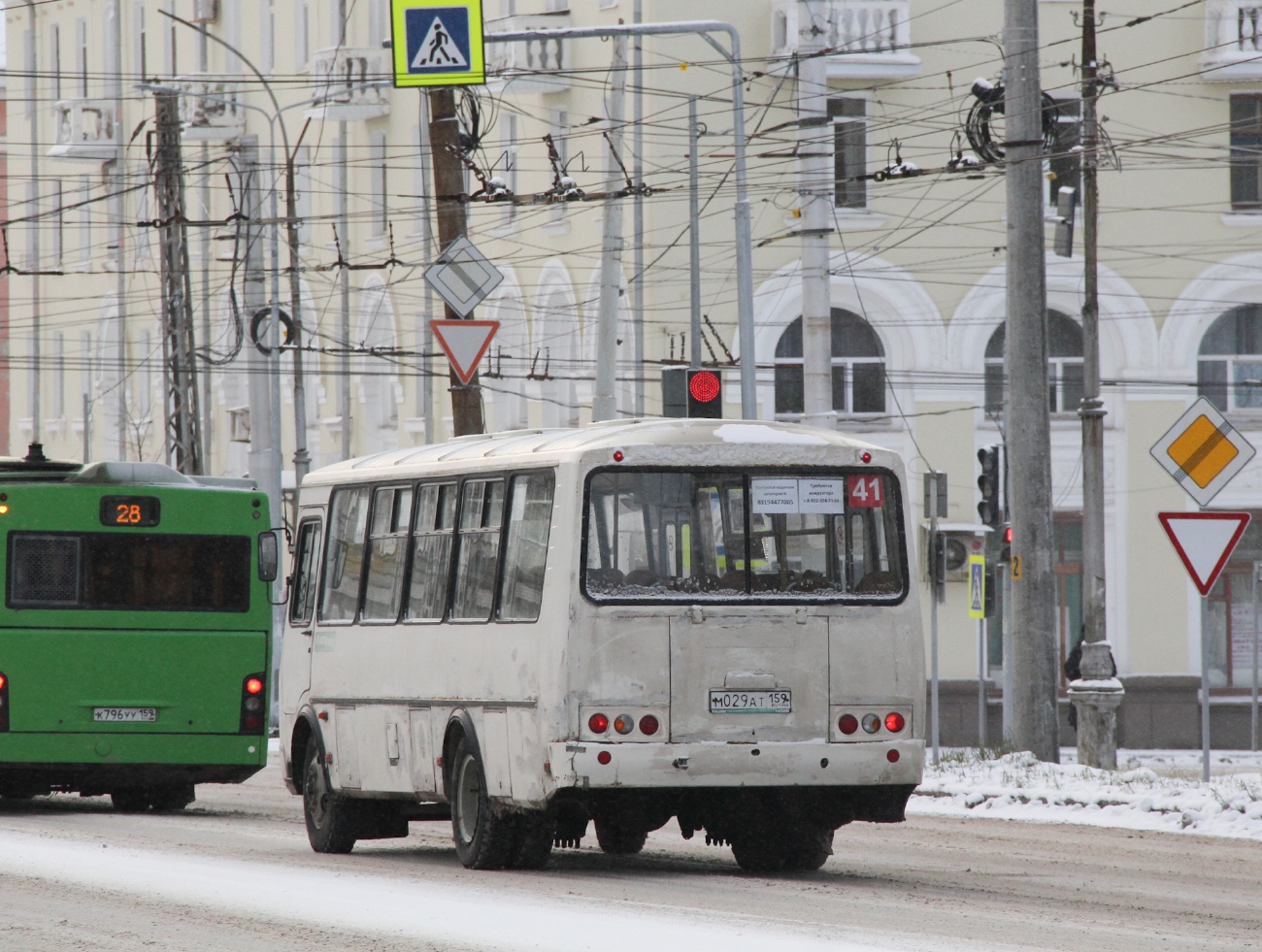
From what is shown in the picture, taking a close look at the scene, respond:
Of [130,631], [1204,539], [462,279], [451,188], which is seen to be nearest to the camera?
[1204,539]

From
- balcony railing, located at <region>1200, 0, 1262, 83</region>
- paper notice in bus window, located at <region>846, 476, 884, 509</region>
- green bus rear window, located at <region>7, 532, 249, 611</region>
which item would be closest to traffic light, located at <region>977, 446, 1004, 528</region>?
balcony railing, located at <region>1200, 0, 1262, 83</region>

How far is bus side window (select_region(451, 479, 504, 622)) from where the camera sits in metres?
14.1

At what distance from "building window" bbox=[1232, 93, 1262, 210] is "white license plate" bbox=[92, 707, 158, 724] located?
26389 millimetres

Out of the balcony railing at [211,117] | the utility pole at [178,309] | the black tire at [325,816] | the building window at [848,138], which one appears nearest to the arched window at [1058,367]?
the building window at [848,138]

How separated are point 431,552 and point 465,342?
247 inches

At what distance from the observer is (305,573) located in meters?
17.0

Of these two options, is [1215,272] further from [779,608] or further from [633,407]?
[779,608]

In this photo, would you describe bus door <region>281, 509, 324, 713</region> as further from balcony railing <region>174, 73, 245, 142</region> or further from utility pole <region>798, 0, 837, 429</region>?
balcony railing <region>174, 73, 245, 142</region>

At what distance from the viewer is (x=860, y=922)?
1085 cm

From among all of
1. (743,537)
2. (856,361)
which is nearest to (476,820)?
(743,537)

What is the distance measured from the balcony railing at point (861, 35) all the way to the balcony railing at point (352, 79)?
36.6 feet

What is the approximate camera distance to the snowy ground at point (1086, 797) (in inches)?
679

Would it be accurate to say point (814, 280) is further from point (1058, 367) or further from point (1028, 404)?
point (1058, 367)

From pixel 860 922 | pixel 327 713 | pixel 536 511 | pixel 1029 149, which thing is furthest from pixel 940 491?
pixel 860 922
